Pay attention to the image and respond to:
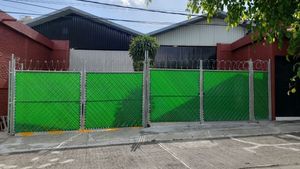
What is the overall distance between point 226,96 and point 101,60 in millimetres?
9709

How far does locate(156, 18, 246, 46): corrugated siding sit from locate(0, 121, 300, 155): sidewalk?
1030 centimetres

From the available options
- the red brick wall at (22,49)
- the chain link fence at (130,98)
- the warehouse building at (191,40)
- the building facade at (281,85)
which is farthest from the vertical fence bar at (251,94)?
the red brick wall at (22,49)

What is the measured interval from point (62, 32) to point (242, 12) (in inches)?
761

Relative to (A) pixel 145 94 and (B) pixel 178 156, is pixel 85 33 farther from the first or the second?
(B) pixel 178 156

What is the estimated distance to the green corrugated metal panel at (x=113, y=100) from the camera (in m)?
11.0

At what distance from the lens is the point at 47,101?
10695 millimetres

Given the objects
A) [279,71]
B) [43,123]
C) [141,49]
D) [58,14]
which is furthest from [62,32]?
[279,71]

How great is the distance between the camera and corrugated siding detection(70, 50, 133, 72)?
19.2 m

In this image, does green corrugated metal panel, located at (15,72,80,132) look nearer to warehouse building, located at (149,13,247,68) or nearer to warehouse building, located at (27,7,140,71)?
warehouse building, located at (27,7,140,71)

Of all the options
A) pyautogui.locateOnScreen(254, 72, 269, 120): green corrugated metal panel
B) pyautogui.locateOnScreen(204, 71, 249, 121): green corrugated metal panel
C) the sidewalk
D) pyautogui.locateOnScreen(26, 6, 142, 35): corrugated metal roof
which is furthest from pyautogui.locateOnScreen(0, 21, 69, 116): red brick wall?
pyautogui.locateOnScreen(254, 72, 269, 120): green corrugated metal panel

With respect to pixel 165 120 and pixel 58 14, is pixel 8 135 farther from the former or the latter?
pixel 58 14

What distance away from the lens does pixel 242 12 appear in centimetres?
331

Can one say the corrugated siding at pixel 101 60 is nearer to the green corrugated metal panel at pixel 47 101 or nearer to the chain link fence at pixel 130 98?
the chain link fence at pixel 130 98

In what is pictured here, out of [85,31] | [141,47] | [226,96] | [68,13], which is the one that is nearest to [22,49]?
[141,47]
